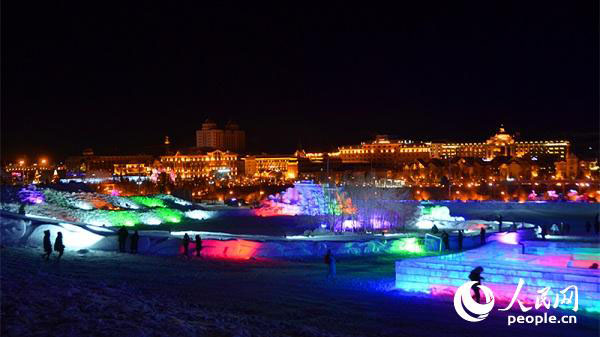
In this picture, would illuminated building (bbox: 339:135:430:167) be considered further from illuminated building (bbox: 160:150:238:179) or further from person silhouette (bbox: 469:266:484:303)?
person silhouette (bbox: 469:266:484:303)

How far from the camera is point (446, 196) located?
58.1 metres

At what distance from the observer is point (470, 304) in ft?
33.5

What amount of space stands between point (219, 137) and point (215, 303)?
133 m

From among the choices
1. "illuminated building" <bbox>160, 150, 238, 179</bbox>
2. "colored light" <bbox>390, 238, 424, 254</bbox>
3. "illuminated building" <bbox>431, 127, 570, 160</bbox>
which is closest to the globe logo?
"colored light" <bbox>390, 238, 424, 254</bbox>

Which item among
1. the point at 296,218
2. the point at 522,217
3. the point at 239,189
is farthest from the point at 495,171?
the point at 296,218

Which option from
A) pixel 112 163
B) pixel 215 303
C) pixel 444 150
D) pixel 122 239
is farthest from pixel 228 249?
pixel 444 150

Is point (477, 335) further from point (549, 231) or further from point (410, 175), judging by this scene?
point (410, 175)

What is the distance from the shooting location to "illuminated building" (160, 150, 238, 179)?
4742 inches

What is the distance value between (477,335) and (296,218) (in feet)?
70.4

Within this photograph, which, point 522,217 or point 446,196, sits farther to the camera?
point 446,196

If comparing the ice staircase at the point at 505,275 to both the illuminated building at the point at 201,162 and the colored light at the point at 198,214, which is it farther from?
the illuminated building at the point at 201,162

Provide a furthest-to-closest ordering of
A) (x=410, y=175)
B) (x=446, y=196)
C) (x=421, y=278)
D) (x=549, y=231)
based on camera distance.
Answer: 1. (x=410, y=175)
2. (x=446, y=196)
3. (x=549, y=231)
4. (x=421, y=278)

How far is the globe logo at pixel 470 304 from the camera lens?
9844 mm

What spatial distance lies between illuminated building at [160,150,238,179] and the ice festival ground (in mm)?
105309
